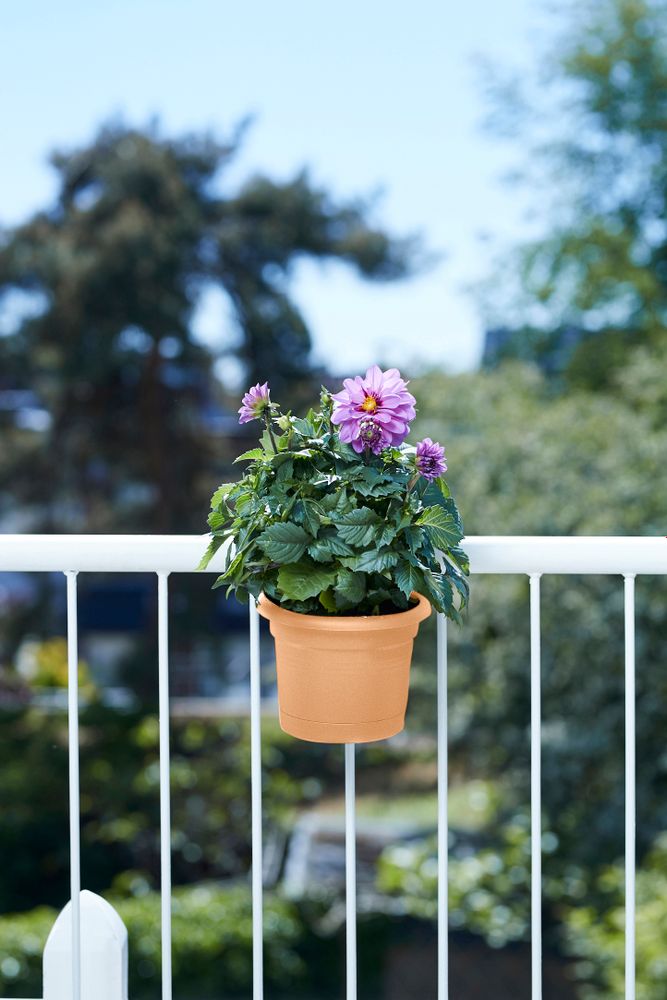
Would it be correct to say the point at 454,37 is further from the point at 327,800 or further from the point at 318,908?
the point at 318,908

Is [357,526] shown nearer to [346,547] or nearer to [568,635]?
[346,547]

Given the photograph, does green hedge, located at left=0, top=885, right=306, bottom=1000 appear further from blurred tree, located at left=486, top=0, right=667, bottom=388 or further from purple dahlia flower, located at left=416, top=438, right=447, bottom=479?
purple dahlia flower, located at left=416, top=438, right=447, bottom=479

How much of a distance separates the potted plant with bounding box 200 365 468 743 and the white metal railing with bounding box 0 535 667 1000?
95 mm

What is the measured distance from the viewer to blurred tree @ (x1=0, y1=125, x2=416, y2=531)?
282 inches

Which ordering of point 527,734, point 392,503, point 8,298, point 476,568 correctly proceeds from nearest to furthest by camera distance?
point 392,503, point 476,568, point 527,734, point 8,298

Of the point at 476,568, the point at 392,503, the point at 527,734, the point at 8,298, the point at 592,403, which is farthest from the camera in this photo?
the point at 8,298

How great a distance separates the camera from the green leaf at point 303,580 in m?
1.08

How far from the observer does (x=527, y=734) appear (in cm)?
545

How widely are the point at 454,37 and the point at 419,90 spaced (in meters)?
0.49

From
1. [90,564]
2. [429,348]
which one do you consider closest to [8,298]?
[429,348]

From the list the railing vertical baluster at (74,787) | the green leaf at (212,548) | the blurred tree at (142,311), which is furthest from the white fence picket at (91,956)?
the blurred tree at (142,311)

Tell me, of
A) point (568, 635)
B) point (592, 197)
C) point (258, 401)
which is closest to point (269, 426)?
point (258, 401)

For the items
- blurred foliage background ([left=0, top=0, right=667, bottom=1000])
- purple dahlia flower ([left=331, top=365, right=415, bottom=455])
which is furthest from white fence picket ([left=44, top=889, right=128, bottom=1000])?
blurred foliage background ([left=0, top=0, right=667, bottom=1000])

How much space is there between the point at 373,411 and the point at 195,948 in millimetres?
4860
